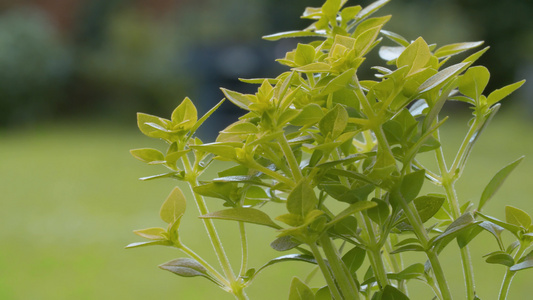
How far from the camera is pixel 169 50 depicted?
21.7ft

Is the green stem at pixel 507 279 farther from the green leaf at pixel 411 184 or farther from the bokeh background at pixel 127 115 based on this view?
the bokeh background at pixel 127 115

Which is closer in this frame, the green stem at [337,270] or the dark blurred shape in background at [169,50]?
the green stem at [337,270]

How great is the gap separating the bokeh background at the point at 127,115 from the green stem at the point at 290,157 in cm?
165

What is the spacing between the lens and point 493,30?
5855 mm

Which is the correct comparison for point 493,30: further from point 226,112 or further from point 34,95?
point 34,95

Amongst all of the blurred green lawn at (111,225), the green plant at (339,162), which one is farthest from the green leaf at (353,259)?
the blurred green lawn at (111,225)

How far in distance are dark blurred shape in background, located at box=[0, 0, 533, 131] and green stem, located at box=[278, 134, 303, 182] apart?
4750mm

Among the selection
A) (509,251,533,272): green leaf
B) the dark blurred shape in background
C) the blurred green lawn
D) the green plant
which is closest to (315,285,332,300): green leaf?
the green plant

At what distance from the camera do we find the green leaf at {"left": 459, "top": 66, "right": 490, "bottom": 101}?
1.29 feet

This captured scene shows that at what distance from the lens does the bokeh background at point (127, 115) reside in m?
2.33

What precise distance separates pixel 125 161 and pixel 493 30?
347cm

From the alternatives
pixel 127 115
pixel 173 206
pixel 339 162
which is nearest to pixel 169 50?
pixel 127 115

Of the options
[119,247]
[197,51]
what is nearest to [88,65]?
[197,51]

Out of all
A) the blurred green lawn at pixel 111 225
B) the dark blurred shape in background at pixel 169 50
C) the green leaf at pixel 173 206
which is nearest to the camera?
the green leaf at pixel 173 206
